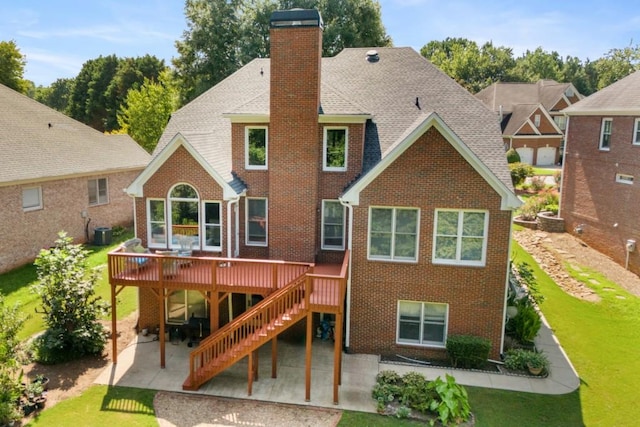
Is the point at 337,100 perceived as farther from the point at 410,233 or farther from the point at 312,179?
the point at 410,233

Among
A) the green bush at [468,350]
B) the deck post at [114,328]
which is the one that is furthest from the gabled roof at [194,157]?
the green bush at [468,350]

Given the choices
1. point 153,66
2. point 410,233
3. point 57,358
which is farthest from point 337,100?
point 153,66

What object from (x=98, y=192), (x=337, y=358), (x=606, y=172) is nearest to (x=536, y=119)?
(x=606, y=172)

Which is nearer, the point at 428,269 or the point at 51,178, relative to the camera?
the point at 428,269

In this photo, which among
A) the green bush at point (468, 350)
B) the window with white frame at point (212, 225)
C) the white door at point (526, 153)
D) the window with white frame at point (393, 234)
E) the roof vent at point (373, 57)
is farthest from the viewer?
the white door at point (526, 153)

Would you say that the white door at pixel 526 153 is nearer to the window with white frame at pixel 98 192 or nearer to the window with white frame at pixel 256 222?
the window with white frame at pixel 98 192

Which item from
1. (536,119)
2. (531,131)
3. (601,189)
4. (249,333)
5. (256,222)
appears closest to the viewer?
(249,333)

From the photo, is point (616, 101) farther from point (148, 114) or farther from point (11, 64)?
point (11, 64)
